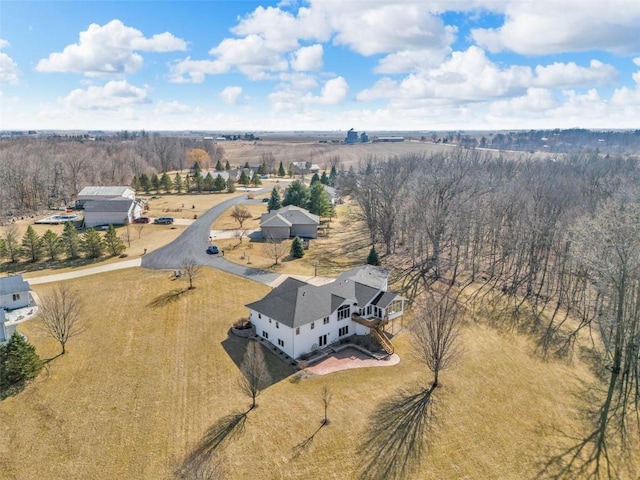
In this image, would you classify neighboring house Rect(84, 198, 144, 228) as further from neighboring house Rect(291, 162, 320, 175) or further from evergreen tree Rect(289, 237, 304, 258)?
neighboring house Rect(291, 162, 320, 175)

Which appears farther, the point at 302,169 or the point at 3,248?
the point at 302,169

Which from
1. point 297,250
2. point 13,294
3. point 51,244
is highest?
point 51,244

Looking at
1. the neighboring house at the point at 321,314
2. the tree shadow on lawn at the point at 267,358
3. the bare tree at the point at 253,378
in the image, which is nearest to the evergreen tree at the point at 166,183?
the neighboring house at the point at 321,314

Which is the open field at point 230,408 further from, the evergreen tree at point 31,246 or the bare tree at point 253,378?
the evergreen tree at point 31,246

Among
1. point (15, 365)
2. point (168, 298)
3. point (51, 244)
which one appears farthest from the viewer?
point (51, 244)

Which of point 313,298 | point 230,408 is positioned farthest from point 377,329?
point 230,408

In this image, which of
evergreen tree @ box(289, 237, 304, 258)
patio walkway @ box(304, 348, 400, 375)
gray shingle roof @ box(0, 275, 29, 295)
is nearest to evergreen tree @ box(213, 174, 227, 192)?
evergreen tree @ box(289, 237, 304, 258)

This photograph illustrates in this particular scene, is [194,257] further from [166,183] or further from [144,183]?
[166,183]
